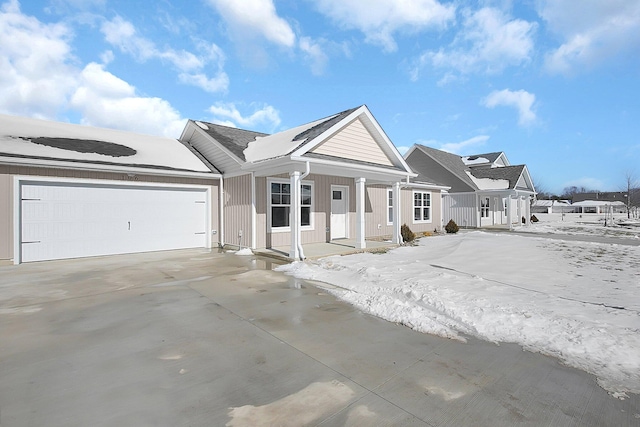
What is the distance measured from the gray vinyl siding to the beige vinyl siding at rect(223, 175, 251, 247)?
17438mm

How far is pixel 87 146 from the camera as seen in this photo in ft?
35.1

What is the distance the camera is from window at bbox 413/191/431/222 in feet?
58.0

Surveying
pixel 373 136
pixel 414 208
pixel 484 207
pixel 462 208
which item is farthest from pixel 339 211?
pixel 484 207

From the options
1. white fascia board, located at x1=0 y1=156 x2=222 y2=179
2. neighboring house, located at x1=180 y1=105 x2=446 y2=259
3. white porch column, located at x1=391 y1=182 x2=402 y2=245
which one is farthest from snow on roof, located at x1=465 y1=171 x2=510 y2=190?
white fascia board, located at x1=0 y1=156 x2=222 y2=179

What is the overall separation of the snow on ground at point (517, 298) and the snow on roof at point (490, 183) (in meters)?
12.6

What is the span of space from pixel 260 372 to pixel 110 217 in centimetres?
953

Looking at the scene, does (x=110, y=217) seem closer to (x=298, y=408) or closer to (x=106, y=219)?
(x=106, y=219)

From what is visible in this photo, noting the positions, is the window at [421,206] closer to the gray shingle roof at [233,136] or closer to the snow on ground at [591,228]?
the snow on ground at [591,228]

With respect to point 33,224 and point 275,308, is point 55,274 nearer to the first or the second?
point 33,224

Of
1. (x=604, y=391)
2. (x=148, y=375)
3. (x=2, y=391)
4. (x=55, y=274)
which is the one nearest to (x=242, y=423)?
(x=148, y=375)

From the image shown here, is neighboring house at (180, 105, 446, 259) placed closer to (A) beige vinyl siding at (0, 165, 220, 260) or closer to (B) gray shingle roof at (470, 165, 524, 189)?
(A) beige vinyl siding at (0, 165, 220, 260)

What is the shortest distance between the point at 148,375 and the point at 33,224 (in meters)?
8.75

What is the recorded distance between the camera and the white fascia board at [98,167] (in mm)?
8570

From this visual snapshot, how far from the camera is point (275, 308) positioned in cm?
Answer: 515
